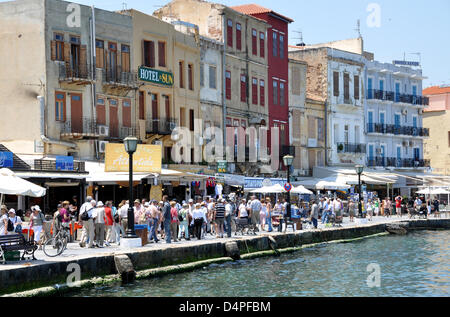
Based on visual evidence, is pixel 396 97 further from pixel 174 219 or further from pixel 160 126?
pixel 174 219

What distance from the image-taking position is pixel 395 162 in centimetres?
6812

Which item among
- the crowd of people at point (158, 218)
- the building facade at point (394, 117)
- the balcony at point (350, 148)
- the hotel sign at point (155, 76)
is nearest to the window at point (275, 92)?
the balcony at point (350, 148)

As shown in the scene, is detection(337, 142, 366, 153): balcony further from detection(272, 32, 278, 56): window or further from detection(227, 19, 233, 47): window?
detection(227, 19, 233, 47): window

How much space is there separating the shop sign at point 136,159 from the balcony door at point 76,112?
15.3 ft

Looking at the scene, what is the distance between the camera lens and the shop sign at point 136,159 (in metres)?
32.9

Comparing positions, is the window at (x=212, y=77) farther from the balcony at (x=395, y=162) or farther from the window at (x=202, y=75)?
the balcony at (x=395, y=162)

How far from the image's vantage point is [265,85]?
53.7 metres

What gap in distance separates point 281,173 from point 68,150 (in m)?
20.3

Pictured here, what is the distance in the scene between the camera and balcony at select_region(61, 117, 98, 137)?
1446 inches

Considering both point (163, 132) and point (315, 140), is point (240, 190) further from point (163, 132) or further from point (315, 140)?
point (315, 140)

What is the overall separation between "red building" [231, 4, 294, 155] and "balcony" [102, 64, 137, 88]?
1577cm

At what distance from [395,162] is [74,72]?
37.6 m

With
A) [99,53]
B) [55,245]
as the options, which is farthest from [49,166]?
[55,245]

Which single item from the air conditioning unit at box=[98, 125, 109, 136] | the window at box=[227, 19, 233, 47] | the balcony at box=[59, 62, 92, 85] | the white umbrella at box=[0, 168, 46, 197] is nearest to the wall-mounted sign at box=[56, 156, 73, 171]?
the air conditioning unit at box=[98, 125, 109, 136]
